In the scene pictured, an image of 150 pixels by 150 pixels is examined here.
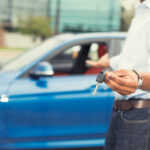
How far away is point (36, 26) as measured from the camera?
63.8 meters

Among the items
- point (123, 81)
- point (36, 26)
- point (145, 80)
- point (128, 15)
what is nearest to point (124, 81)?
point (123, 81)

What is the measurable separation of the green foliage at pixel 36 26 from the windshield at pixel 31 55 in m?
59.2

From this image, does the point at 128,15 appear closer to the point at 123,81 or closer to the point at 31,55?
the point at 31,55

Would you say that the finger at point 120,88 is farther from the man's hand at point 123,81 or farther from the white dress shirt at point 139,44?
the white dress shirt at point 139,44

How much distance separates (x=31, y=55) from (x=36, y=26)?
6101cm

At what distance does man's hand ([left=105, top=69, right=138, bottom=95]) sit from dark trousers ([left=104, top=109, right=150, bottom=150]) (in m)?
0.39

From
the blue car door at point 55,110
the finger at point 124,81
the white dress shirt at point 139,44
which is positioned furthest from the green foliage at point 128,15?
the finger at point 124,81

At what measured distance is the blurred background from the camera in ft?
211

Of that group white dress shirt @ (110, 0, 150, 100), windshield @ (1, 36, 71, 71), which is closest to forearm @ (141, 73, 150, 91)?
white dress shirt @ (110, 0, 150, 100)

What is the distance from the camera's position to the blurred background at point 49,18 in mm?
64375

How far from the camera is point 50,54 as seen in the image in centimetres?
358

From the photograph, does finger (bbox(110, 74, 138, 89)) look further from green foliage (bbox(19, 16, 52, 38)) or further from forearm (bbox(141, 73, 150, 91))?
green foliage (bbox(19, 16, 52, 38))

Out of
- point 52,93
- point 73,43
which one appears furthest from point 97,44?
point 52,93

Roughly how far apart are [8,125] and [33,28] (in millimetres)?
61960
